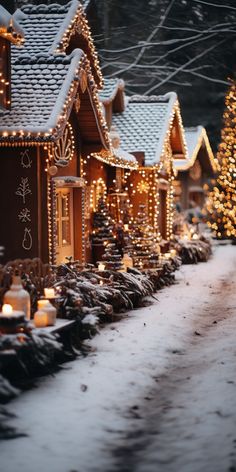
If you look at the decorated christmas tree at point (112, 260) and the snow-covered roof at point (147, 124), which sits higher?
the snow-covered roof at point (147, 124)

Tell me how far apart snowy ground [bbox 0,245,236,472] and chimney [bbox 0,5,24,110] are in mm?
4811

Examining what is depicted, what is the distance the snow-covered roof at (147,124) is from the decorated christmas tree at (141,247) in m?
4.69

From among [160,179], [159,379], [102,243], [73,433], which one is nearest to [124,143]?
[160,179]

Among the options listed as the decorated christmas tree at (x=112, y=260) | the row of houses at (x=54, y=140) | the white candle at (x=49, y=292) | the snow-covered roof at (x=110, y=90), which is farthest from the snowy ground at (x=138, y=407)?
the snow-covered roof at (x=110, y=90)

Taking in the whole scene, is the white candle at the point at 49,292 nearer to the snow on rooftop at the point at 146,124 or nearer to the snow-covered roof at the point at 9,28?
the snow-covered roof at the point at 9,28

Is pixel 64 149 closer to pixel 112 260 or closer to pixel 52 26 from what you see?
pixel 112 260

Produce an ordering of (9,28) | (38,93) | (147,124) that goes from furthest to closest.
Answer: (147,124), (38,93), (9,28)

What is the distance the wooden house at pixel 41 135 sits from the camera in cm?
1509

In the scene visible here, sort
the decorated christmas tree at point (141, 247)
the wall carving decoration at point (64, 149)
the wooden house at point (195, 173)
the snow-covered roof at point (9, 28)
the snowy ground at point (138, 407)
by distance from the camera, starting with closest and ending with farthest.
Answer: the snowy ground at point (138, 407)
the snow-covered roof at point (9, 28)
the wall carving decoration at point (64, 149)
the decorated christmas tree at point (141, 247)
the wooden house at point (195, 173)

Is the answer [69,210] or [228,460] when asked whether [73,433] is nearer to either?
[228,460]

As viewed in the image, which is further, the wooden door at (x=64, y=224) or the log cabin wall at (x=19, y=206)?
the wooden door at (x=64, y=224)

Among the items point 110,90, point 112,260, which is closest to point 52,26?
point 112,260

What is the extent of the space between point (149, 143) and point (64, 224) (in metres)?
8.71

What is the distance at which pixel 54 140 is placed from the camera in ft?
48.4
